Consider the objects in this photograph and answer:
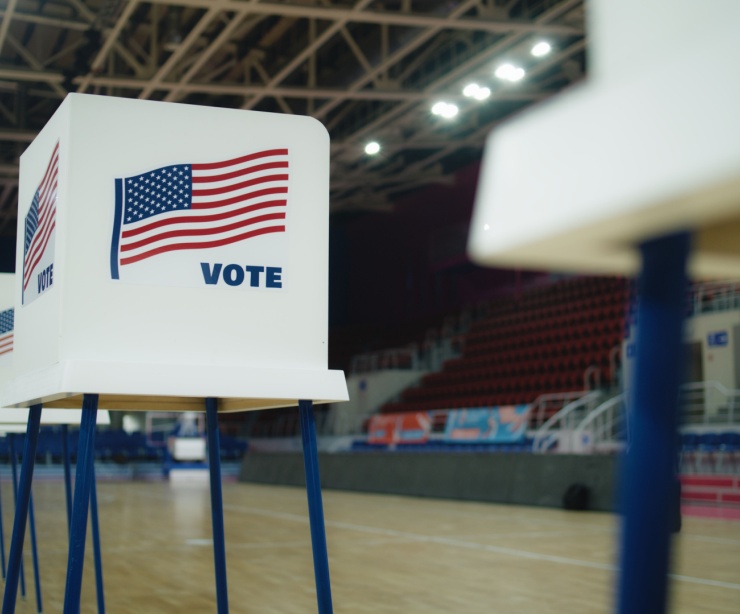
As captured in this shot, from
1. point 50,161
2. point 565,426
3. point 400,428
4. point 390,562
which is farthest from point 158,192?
point 400,428

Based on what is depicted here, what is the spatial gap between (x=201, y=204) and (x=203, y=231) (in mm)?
49

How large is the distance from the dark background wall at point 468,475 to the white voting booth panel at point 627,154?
7.49 metres

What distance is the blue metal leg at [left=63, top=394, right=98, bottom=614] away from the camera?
1.23 metres

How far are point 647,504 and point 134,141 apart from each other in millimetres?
1189


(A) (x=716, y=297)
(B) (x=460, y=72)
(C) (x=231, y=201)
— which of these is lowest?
(C) (x=231, y=201)

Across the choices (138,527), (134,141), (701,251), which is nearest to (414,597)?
(134,141)

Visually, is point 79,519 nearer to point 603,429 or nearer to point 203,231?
point 203,231

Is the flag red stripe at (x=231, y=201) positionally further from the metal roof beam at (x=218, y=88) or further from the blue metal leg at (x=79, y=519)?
the metal roof beam at (x=218, y=88)

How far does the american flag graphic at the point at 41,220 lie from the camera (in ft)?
4.90

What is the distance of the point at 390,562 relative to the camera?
450 cm

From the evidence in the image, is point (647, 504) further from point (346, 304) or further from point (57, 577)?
point (346, 304)

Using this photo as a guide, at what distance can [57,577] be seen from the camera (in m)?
4.03

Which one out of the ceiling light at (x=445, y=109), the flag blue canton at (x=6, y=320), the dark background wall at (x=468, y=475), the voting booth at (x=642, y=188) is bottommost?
the dark background wall at (x=468, y=475)

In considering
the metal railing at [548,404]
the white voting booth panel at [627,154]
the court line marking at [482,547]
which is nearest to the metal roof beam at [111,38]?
the court line marking at [482,547]
